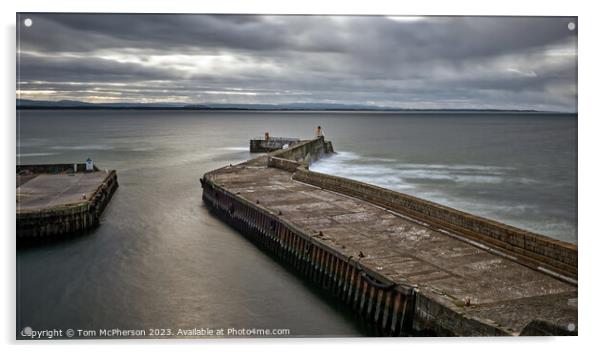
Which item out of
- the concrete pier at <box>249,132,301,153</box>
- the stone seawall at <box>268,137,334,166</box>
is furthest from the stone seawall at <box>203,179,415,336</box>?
the concrete pier at <box>249,132,301,153</box>

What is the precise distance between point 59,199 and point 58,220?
202 cm

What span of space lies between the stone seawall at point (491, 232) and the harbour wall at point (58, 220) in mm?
8473

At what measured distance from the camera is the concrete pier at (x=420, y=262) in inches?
296

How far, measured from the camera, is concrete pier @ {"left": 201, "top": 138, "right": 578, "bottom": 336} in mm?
7527

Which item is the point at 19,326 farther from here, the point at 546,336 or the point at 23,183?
the point at 23,183

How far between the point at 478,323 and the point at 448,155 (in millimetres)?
34049

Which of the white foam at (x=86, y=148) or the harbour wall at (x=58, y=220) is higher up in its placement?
the white foam at (x=86, y=148)

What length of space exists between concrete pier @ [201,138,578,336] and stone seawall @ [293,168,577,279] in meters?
0.02

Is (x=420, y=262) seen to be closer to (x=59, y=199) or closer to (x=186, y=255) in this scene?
(x=186, y=255)

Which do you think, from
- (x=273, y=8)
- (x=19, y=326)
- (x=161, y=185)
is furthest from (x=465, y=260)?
(x=161, y=185)

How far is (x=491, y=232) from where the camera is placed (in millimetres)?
10266

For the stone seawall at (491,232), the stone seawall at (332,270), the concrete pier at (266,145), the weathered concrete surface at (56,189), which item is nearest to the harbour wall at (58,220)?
the weathered concrete surface at (56,189)

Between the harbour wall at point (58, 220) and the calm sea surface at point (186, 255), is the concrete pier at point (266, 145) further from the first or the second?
the harbour wall at point (58, 220)
